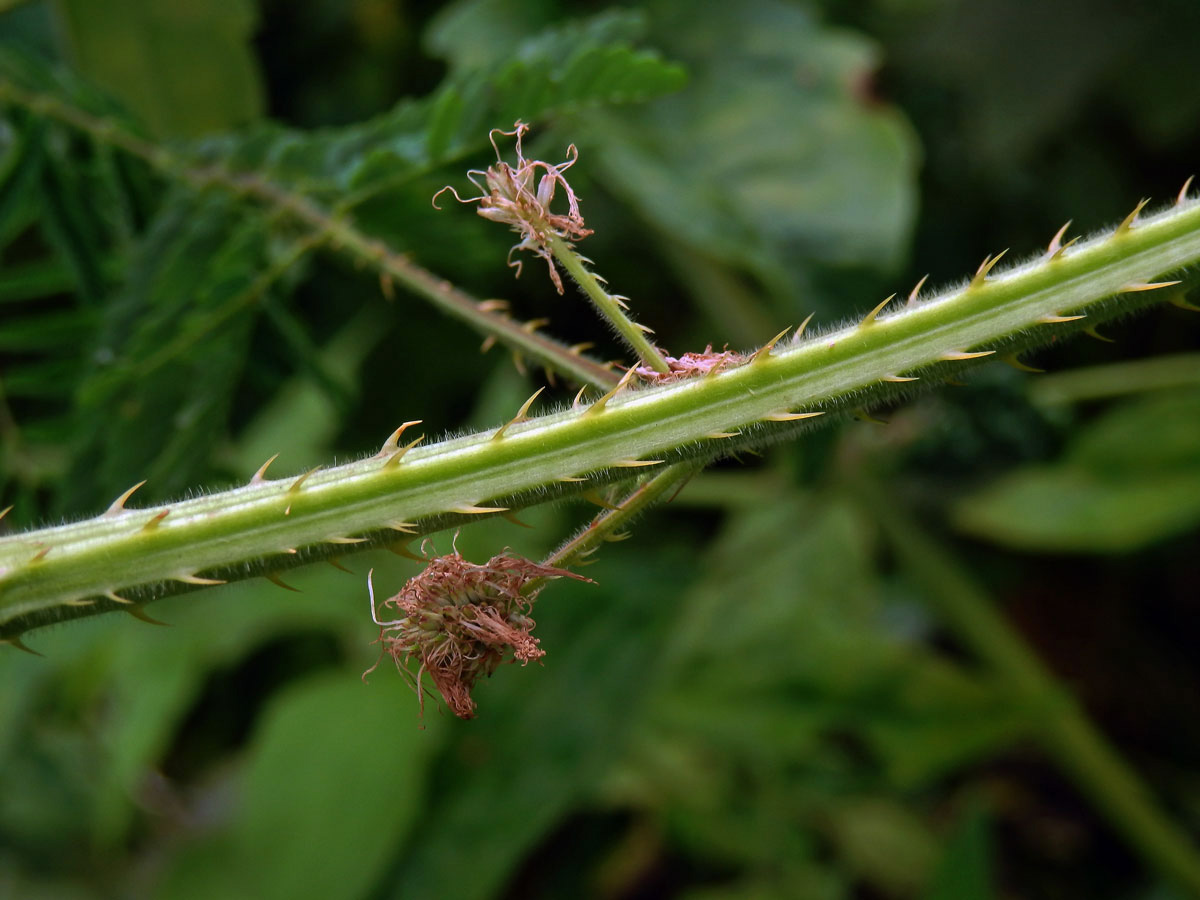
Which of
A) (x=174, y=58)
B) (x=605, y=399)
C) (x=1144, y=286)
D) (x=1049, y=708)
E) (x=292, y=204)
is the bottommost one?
(x=1049, y=708)

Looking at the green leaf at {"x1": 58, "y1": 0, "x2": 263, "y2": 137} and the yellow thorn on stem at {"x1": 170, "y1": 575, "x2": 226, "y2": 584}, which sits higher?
the green leaf at {"x1": 58, "y1": 0, "x2": 263, "y2": 137}

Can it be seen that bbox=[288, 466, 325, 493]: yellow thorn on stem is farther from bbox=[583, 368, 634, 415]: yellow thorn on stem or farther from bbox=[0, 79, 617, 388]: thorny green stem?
bbox=[0, 79, 617, 388]: thorny green stem

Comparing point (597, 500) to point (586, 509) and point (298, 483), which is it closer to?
point (298, 483)

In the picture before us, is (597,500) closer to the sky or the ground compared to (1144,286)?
closer to the sky

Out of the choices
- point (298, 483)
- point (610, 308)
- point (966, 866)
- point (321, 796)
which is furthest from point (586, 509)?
point (298, 483)

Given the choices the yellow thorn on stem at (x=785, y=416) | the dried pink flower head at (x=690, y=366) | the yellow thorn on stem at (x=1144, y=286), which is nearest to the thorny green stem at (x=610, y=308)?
the dried pink flower head at (x=690, y=366)

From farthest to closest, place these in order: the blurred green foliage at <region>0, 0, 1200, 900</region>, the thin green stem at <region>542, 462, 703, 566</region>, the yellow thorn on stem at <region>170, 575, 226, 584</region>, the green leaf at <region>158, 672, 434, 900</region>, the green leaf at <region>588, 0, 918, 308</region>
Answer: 1. the green leaf at <region>158, 672, 434, 900</region>
2. the green leaf at <region>588, 0, 918, 308</region>
3. the blurred green foliage at <region>0, 0, 1200, 900</region>
4. the thin green stem at <region>542, 462, 703, 566</region>
5. the yellow thorn on stem at <region>170, 575, 226, 584</region>

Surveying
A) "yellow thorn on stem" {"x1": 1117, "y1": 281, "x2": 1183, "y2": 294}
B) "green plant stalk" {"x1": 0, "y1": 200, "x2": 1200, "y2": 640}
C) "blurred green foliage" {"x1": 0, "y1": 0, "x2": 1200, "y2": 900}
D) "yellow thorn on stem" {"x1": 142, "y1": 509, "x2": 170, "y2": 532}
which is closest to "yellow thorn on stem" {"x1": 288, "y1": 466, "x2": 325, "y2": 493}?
"green plant stalk" {"x1": 0, "y1": 200, "x2": 1200, "y2": 640}
